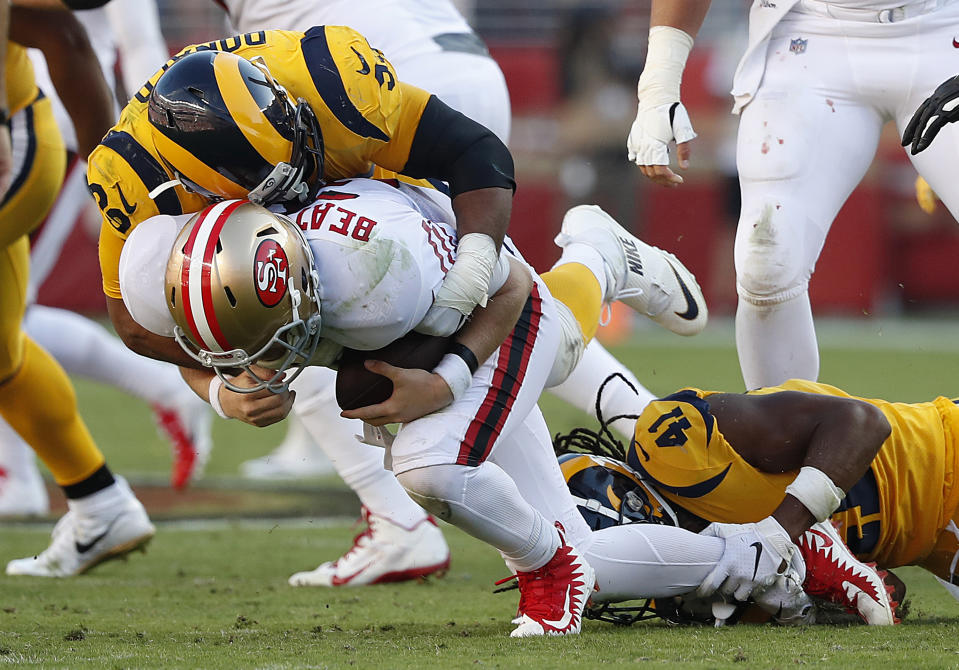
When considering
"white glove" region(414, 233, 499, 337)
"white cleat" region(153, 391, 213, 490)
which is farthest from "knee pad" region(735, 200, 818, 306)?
"white cleat" region(153, 391, 213, 490)

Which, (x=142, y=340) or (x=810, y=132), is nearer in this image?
(x=142, y=340)

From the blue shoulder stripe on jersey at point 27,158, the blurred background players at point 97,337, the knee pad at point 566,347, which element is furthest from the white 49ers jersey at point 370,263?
the blurred background players at point 97,337

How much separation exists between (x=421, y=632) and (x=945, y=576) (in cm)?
101

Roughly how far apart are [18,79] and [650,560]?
2.04 meters

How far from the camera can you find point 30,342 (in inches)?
143

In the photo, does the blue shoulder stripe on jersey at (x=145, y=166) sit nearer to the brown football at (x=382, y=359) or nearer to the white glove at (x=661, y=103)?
the brown football at (x=382, y=359)

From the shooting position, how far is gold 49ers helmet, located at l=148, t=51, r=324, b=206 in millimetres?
2322

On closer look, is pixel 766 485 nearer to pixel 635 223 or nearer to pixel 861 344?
pixel 861 344

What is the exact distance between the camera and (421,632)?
259 cm

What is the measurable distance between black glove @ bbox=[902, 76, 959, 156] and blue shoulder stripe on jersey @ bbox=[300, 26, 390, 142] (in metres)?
1.15

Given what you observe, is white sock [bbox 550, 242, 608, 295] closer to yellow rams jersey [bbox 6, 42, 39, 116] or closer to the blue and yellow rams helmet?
the blue and yellow rams helmet

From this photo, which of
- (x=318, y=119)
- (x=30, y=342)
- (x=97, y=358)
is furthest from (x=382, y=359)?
(x=97, y=358)

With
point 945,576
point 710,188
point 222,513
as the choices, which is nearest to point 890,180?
point 710,188

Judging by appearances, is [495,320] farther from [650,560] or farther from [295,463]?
[295,463]
